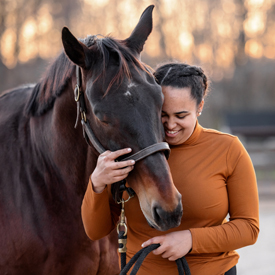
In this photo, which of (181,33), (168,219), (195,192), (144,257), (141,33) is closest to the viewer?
(168,219)

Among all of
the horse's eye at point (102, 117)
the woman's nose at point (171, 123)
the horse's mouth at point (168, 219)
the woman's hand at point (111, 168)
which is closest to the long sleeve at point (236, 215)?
the horse's mouth at point (168, 219)

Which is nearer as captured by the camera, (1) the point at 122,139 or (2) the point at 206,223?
(1) the point at 122,139

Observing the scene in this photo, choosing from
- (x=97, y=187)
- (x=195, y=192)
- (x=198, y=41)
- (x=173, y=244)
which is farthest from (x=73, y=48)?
(x=198, y=41)

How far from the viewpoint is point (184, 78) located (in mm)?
1859

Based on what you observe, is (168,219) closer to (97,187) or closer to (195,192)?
(195,192)

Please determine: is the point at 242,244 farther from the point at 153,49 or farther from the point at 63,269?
the point at 153,49

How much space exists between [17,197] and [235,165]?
134cm

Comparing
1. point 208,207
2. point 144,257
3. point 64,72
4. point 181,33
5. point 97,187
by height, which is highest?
point 181,33

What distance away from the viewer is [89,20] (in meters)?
22.7

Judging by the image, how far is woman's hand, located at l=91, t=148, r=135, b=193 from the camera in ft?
5.36

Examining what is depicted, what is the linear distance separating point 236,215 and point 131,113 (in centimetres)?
74

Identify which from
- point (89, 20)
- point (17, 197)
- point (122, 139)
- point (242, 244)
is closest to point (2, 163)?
point (17, 197)

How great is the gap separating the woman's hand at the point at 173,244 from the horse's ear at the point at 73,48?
96 cm

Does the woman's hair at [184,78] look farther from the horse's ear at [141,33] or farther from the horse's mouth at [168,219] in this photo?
the horse's mouth at [168,219]
